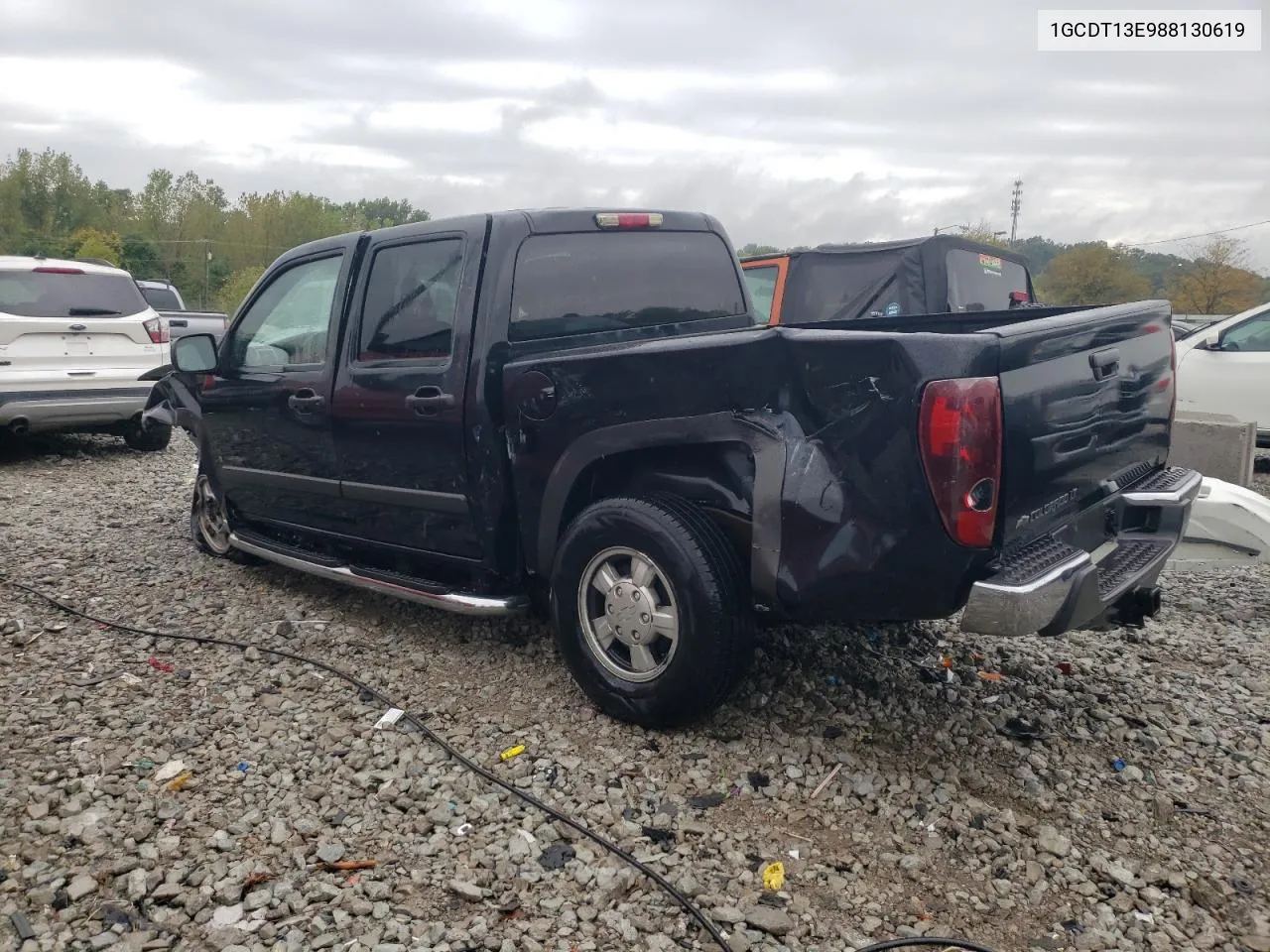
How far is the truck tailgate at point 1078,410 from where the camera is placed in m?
2.91

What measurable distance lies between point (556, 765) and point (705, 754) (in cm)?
51

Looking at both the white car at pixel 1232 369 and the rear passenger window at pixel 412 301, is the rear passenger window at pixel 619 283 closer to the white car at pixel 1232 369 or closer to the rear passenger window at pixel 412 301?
the rear passenger window at pixel 412 301

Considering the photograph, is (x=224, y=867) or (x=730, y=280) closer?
(x=224, y=867)

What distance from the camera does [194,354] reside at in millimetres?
5445

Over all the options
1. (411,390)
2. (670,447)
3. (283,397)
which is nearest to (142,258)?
(283,397)

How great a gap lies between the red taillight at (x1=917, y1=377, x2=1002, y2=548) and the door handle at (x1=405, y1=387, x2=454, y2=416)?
1.97 meters

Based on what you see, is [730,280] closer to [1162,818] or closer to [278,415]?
[278,415]

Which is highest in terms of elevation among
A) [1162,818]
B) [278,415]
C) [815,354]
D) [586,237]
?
[586,237]

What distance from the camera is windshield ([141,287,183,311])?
54.0 feet

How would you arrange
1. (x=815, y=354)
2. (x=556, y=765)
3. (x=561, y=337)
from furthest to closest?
(x=561, y=337) → (x=556, y=765) → (x=815, y=354)

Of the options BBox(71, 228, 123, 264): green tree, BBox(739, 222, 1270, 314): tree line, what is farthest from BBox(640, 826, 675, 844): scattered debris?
BBox(71, 228, 123, 264): green tree

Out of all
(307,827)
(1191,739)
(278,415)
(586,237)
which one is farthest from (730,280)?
(307,827)

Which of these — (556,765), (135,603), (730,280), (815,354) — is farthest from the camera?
(135,603)

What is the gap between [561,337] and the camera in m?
4.19
